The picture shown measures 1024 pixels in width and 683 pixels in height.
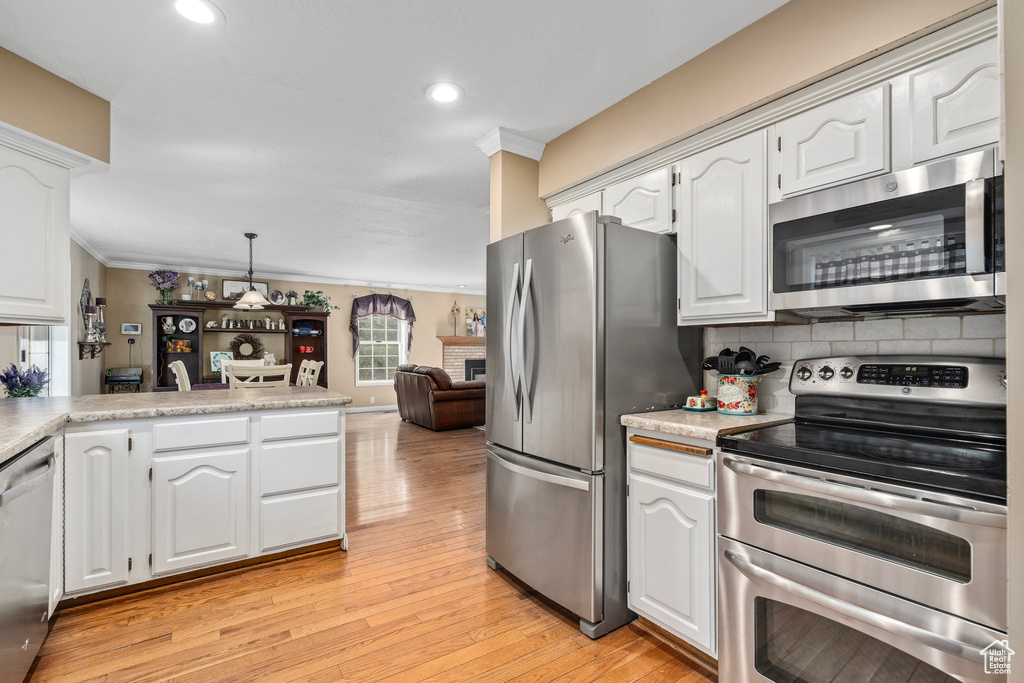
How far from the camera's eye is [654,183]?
7.86 ft

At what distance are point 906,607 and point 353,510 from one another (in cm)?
321

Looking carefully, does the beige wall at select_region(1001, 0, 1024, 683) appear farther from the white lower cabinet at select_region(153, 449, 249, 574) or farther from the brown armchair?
the brown armchair

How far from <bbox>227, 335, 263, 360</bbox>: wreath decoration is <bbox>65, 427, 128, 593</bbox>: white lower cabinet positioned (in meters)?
5.75

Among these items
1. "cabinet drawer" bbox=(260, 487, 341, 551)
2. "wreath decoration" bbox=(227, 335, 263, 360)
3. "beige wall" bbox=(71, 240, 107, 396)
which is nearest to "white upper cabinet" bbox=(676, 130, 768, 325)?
"cabinet drawer" bbox=(260, 487, 341, 551)

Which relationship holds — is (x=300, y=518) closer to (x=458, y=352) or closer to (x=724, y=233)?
(x=724, y=233)

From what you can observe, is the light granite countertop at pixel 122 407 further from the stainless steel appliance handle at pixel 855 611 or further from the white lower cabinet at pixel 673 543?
the stainless steel appliance handle at pixel 855 611

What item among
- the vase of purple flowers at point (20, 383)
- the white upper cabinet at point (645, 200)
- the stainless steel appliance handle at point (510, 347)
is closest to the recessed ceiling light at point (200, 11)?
the stainless steel appliance handle at point (510, 347)

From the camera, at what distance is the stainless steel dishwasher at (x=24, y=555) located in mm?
1460

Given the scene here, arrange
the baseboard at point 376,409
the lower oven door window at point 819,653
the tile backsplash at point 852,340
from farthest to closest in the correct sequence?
the baseboard at point 376,409
the tile backsplash at point 852,340
the lower oven door window at point 819,653

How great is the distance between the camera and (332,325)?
28.2ft

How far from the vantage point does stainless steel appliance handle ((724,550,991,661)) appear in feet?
3.76

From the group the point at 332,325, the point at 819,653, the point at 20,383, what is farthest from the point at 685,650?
the point at 332,325

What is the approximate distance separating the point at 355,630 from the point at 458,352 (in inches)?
309

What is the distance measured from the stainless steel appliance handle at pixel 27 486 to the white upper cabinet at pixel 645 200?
255 centimetres
